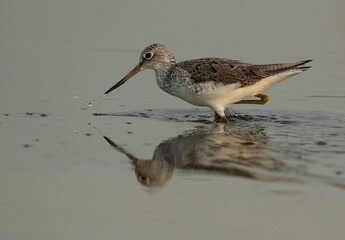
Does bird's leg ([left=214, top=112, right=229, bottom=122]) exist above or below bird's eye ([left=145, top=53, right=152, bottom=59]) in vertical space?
below

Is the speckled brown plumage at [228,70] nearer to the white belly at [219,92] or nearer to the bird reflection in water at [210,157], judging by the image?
the white belly at [219,92]

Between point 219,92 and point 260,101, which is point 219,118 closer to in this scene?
point 219,92

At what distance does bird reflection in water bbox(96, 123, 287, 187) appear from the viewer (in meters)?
7.77

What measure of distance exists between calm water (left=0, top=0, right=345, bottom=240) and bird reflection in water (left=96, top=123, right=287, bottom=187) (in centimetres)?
2

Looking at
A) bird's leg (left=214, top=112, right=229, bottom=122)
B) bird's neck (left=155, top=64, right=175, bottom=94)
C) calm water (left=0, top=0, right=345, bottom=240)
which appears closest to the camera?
calm water (left=0, top=0, right=345, bottom=240)

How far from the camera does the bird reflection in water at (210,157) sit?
7.77m

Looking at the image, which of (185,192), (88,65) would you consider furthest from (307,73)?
(185,192)

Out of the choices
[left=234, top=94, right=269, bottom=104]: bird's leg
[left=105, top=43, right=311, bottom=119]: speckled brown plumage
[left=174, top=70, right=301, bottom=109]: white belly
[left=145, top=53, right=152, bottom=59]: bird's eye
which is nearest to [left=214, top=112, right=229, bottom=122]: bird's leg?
[left=105, top=43, right=311, bottom=119]: speckled brown plumage

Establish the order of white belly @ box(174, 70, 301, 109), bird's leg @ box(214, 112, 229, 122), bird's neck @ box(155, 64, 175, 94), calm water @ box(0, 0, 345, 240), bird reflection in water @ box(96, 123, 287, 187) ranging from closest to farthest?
calm water @ box(0, 0, 345, 240)
bird reflection in water @ box(96, 123, 287, 187)
white belly @ box(174, 70, 301, 109)
bird's leg @ box(214, 112, 229, 122)
bird's neck @ box(155, 64, 175, 94)

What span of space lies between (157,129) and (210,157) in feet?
5.73

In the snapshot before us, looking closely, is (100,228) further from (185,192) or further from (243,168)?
(243,168)

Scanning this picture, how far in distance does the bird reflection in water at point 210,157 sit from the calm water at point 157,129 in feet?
0.08

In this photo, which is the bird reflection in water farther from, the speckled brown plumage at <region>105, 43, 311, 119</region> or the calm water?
the speckled brown plumage at <region>105, 43, 311, 119</region>

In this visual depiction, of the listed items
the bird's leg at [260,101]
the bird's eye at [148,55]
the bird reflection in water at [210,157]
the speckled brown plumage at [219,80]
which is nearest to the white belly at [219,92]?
the speckled brown plumage at [219,80]
